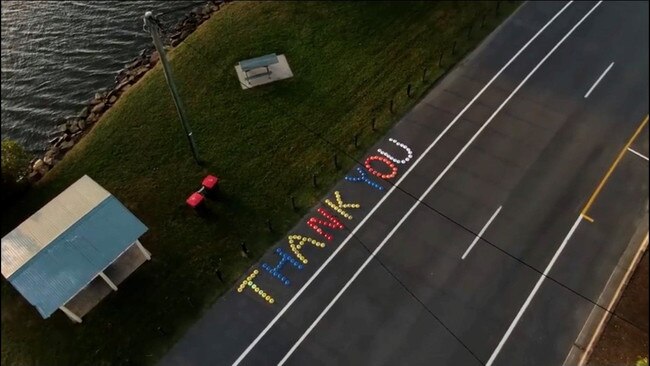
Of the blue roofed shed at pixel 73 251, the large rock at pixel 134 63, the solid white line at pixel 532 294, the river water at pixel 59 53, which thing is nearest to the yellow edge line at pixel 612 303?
the solid white line at pixel 532 294

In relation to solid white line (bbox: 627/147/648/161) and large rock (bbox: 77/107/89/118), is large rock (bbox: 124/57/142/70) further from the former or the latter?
solid white line (bbox: 627/147/648/161)

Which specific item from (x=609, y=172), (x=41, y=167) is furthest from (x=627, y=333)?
(x=41, y=167)

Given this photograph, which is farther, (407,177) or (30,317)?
(407,177)

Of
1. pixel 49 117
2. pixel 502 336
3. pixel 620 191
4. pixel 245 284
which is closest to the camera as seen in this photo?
pixel 502 336

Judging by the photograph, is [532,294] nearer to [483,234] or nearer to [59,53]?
[483,234]

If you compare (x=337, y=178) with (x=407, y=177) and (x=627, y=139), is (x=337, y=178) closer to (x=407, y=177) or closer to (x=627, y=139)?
(x=407, y=177)

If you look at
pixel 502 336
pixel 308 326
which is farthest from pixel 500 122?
pixel 308 326
